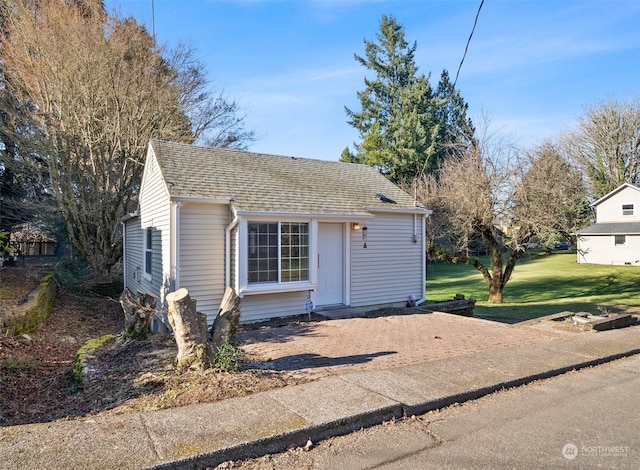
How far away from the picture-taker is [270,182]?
11336 millimetres

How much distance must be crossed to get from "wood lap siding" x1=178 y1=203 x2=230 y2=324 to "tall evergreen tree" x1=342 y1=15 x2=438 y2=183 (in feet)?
70.0

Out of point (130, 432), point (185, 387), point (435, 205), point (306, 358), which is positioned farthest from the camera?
point (435, 205)

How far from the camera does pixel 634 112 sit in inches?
1391

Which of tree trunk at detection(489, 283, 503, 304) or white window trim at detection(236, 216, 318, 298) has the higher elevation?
white window trim at detection(236, 216, 318, 298)

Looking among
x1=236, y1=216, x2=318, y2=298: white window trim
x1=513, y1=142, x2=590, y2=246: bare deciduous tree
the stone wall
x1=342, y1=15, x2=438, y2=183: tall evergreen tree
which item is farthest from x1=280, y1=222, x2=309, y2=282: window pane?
x1=342, y1=15, x2=438, y2=183: tall evergreen tree

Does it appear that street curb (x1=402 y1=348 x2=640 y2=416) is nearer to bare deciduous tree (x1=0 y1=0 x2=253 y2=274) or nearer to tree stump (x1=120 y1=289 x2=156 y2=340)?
tree stump (x1=120 y1=289 x2=156 y2=340)

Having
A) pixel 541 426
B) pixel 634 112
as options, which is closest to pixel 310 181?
pixel 541 426

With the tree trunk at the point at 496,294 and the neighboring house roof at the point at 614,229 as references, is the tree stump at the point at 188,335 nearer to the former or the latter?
the tree trunk at the point at 496,294

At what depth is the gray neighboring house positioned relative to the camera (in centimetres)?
948

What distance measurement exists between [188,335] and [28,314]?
5857 millimetres

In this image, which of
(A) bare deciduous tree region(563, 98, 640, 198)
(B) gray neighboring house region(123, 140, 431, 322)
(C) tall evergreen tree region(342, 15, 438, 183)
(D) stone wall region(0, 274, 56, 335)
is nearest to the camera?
(D) stone wall region(0, 274, 56, 335)

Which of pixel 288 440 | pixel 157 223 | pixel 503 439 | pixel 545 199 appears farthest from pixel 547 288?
pixel 288 440

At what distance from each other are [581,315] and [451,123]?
89.1 feet

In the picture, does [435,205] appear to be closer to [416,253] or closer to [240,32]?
[416,253]
